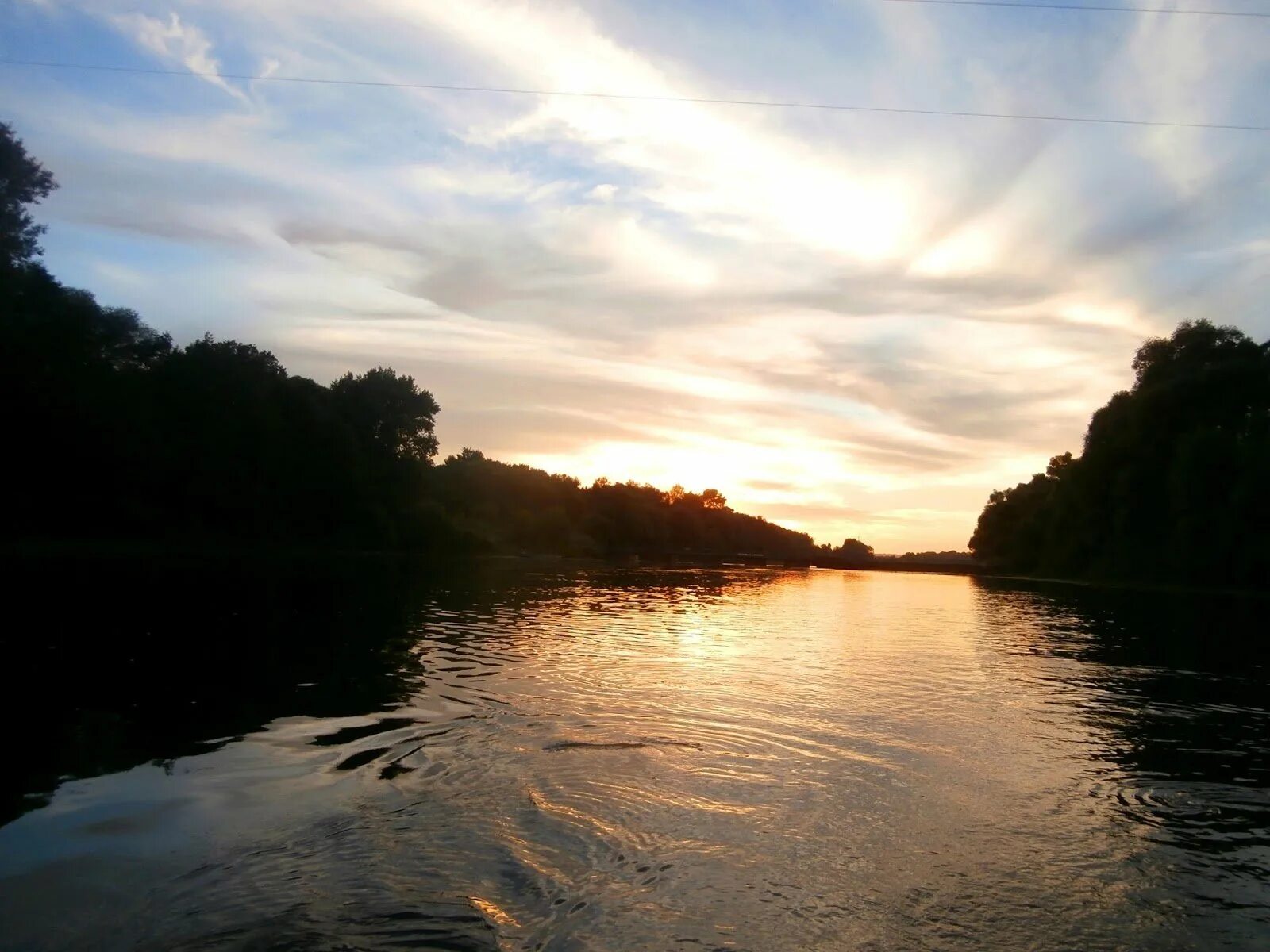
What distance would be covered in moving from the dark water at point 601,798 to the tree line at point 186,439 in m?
45.7

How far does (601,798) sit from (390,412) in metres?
107

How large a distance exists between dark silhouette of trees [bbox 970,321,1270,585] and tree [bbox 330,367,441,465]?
75.2 metres

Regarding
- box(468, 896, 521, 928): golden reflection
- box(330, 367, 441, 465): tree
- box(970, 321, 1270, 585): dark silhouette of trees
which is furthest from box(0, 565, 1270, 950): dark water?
box(330, 367, 441, 465): tree

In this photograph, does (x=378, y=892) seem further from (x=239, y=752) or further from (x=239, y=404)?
(x=239, y=404)

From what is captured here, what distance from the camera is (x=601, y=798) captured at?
1237 cm

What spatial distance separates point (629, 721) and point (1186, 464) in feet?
256

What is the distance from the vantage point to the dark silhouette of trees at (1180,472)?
78.8 meters

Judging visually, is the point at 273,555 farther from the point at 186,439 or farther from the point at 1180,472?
the point at 1180,472

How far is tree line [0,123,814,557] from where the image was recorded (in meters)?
65.1

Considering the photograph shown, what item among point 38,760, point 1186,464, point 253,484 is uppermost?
point 1186,464

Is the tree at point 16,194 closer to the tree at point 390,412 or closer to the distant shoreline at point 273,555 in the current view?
the distant shoreline at point 273,555

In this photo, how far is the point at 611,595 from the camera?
181ft

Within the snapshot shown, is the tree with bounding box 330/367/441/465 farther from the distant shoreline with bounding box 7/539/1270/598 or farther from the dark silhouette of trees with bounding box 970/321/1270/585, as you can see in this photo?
the dark silhouette of trees with bounding box 970/321/1270/585

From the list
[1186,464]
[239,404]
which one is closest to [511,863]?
[1186,464]
